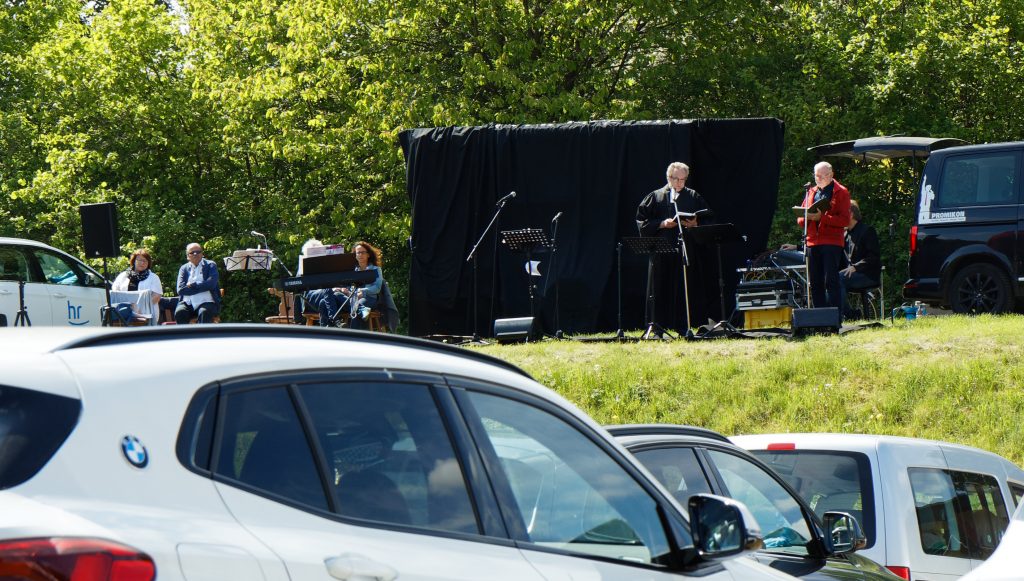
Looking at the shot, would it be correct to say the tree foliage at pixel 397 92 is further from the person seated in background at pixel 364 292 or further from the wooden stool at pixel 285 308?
the person seated in background at pixel 364 292

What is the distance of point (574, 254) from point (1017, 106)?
1451 cm

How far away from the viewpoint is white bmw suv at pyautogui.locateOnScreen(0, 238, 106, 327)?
1717 cm

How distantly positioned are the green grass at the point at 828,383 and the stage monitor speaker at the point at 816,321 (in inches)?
6.2

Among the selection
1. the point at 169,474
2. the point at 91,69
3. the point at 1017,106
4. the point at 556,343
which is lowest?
the point at 556,343

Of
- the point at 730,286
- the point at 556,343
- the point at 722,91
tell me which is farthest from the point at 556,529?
the point at 722,91

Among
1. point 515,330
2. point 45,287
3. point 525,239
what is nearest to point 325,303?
point 515,330

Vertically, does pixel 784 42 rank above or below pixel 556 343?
above

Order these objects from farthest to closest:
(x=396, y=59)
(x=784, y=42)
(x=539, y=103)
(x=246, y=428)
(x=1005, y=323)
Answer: (x=784, y=42), (x=396, y=59), (x=539, y=103), (x=1005, y=323), (x=246, y=428)

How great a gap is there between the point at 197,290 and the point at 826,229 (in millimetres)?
8900

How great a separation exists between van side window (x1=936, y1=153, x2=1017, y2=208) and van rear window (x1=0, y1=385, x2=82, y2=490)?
13671mm

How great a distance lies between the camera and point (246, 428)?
250cm

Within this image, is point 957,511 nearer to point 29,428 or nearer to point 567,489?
point 567,489

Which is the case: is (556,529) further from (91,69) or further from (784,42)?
(91,69)

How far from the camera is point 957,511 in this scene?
260 inches
